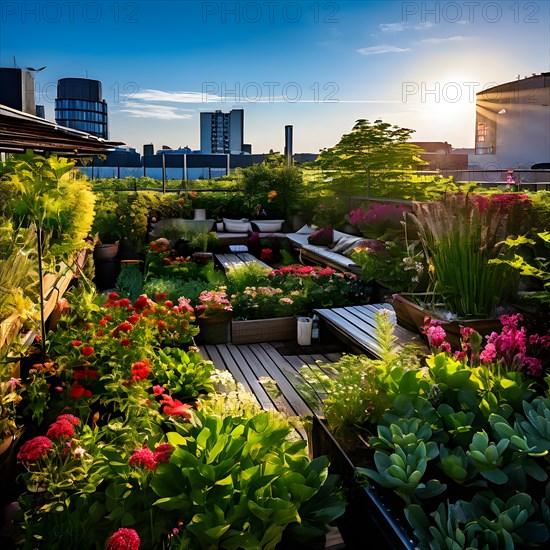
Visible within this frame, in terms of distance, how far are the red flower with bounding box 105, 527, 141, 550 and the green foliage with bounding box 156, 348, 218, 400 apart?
1.67 m

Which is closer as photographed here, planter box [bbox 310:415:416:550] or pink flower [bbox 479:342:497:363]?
planter box [bbox 310:415:416:550]

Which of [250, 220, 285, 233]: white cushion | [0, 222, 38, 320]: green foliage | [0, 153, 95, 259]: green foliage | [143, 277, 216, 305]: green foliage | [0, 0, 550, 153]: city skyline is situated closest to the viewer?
→ [0, 222, 38, 320]: green foliage

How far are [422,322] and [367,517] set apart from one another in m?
2.38

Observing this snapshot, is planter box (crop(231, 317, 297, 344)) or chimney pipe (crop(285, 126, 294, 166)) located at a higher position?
chimney pipe (crop(285, 126, 294, 166))

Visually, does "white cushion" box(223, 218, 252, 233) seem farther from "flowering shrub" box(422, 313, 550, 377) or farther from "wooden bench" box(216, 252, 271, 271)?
"flowering shrub" box(422, 313, 550, 377)

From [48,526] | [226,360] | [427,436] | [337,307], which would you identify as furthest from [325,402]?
[337,307]

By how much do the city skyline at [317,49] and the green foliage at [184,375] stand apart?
12.5ft

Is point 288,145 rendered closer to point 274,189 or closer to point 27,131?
point 274,189

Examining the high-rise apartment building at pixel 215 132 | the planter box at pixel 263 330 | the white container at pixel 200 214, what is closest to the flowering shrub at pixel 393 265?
the planter box at pixel 263 330

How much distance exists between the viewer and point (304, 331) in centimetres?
579

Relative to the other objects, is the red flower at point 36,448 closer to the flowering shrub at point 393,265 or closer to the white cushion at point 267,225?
the flowering shrub at point 393,265

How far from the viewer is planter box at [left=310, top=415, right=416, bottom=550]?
1.82 metres

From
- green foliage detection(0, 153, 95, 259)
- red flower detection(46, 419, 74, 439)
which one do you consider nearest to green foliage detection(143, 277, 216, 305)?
green foliage detection(0, 153, 95, 259)

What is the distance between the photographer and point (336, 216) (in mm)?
Result: 10648
